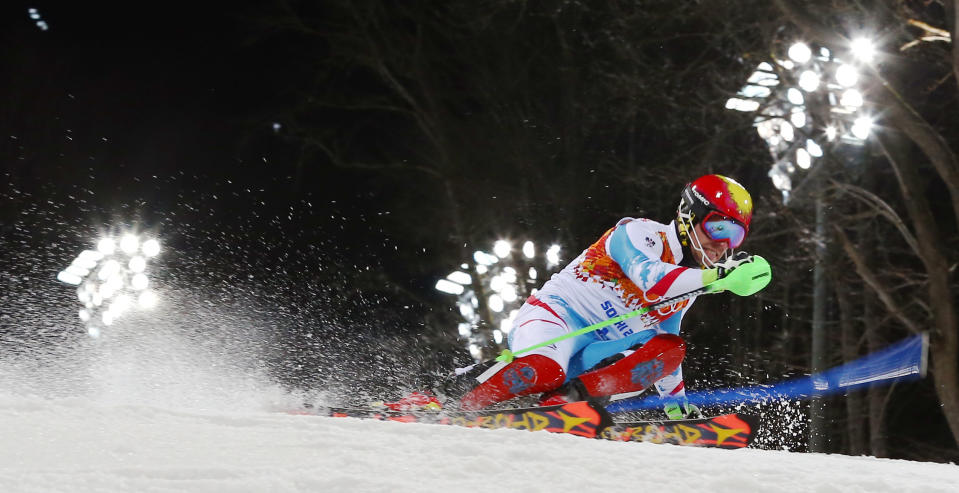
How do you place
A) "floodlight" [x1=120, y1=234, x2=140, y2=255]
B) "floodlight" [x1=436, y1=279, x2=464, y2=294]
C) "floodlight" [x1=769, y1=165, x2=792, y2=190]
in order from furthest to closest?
"floodlight" [x1=120, y1=234, x2=140, y2=255] → "floodlight" [x1=436, y1=279, x2=464, y2=294] → "floodlight" [x1=769, y1=165, x2=792, y2=190]

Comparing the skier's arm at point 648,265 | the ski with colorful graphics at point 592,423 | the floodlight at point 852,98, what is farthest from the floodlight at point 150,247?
the skier's arm at point 648,265

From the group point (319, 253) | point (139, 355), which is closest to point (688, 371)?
point (319, 253)

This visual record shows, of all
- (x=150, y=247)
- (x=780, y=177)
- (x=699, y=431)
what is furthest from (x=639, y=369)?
(x=150, y=247)

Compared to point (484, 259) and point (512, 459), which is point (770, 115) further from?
point (512, 459)

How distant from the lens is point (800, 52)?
1154cm

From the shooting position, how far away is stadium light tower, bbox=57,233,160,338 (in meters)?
18.3

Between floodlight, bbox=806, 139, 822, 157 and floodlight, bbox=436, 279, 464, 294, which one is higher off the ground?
floodlight, bbox=436, 279, 464, 294

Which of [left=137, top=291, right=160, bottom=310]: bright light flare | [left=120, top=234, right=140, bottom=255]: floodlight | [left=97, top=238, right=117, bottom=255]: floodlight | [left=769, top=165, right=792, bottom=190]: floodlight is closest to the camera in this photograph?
[left=769, top=165, right=792, bottom=190]: floodlight

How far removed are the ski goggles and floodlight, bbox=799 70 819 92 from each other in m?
6.91

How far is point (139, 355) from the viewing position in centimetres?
808

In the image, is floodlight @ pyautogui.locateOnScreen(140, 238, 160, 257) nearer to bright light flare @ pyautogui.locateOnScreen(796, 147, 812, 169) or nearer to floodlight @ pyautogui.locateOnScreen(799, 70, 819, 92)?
bright light flare @ pyautogui.locateOnScreen(796, 147, 812, 169)

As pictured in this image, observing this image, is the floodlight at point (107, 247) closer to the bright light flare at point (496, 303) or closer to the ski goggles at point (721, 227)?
the bright light flare at point (496, 303)

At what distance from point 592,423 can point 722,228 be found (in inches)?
48.7

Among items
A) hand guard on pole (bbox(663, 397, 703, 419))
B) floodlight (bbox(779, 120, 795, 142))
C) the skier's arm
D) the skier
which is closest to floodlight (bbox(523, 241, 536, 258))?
floodlight (bbox(779, 120, 795, 142))
